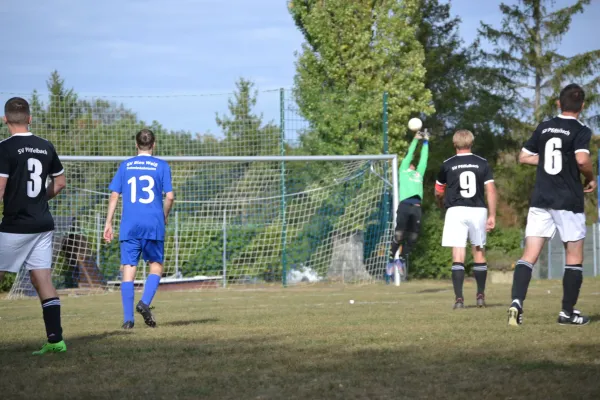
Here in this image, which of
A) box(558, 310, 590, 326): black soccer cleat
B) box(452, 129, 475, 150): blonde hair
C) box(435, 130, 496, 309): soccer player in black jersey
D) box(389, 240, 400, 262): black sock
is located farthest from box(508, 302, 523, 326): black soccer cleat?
box(389, 240, 400, 262): black sock

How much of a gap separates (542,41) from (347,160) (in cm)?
2039

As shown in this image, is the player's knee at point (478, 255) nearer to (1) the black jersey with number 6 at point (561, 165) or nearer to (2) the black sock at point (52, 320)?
(1) the black jersey with number 6 at point (561, 165)

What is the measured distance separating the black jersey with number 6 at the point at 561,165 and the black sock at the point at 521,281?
0.55 meters

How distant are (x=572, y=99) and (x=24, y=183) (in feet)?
15.1

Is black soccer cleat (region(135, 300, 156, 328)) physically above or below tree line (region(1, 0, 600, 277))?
below

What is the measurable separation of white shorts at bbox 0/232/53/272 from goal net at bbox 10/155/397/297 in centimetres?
1235

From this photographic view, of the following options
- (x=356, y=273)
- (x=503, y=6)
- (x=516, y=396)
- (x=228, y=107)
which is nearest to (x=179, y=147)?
(x=228, y=107)

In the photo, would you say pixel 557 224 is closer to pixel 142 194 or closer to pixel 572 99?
pixel 572 99

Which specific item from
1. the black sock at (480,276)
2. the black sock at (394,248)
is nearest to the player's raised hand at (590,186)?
the black sock at (480,276)

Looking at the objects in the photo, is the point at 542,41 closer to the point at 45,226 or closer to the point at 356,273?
the point at 356,273

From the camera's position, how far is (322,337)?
7.13 meters

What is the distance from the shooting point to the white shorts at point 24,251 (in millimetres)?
6598

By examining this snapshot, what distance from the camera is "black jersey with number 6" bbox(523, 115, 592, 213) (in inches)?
305

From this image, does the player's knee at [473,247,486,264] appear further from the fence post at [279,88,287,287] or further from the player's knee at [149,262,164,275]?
the fence post at [279,88,287,287]
